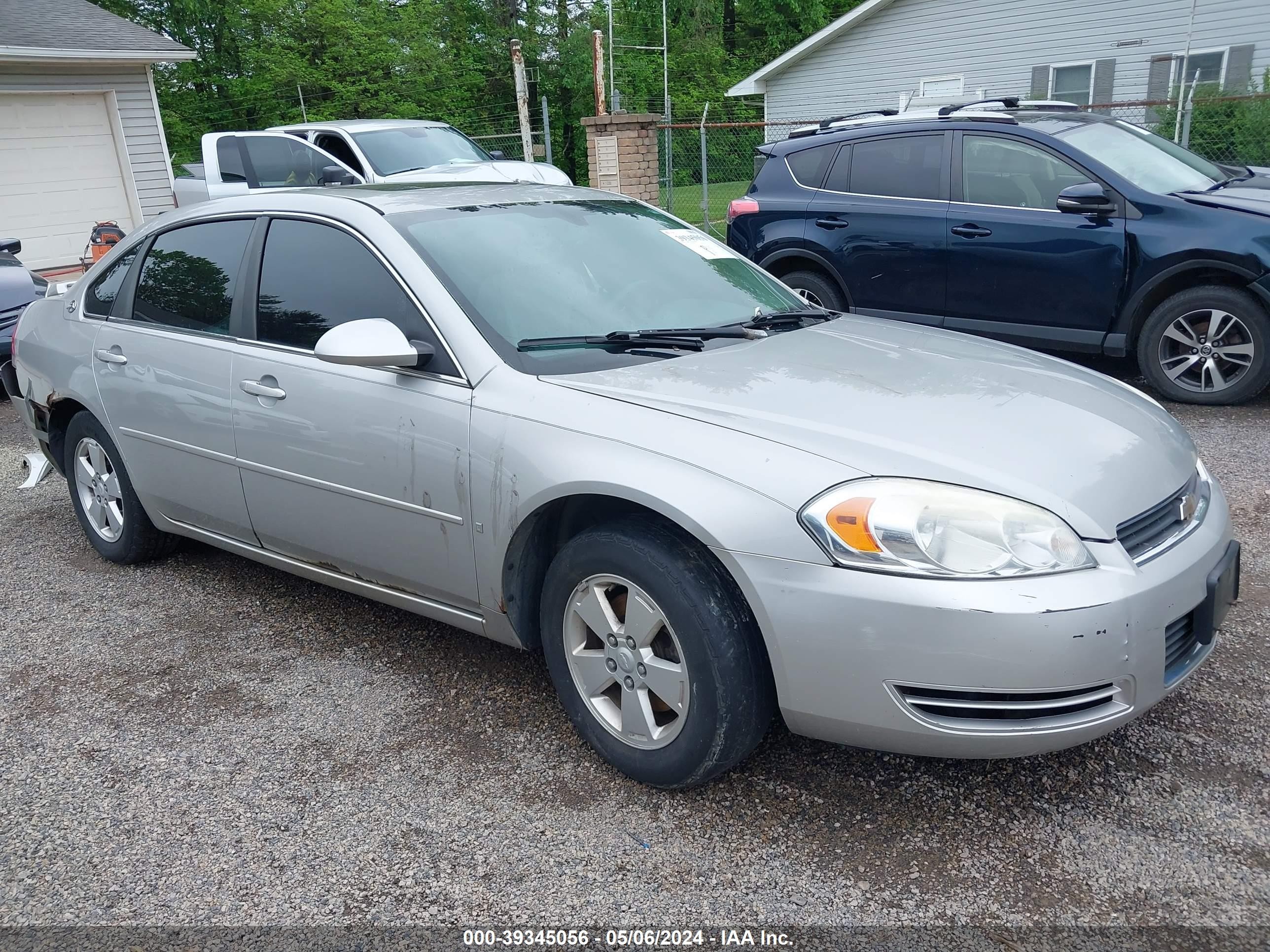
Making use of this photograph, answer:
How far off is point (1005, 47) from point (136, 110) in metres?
15.6

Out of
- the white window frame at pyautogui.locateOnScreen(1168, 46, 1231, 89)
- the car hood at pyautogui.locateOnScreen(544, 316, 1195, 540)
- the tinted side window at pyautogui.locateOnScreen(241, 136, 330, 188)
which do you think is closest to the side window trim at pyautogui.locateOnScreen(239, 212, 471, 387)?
the car hood at pyautogui.locateOnScreen(544, 316, 1195, 540)

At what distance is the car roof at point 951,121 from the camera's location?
7105mm

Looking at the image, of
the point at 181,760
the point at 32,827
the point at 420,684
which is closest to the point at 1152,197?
the point at 420,684

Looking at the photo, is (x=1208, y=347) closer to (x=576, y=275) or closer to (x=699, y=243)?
(x=699, y=243)

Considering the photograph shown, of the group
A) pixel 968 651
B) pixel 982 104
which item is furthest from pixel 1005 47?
pixel 968 651

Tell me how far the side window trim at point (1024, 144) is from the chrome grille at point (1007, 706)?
4904mm

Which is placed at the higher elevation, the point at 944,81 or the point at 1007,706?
the point at 944,81

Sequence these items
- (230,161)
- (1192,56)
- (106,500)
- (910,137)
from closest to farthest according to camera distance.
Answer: (106,500)
(910,137)
(230,161)
(1192,56)

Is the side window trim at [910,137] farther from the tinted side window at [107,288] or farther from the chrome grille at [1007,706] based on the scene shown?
the chrome grille at [1007,706]

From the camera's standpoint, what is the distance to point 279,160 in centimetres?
1184

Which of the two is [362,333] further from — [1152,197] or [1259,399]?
Answer: [1259,399]

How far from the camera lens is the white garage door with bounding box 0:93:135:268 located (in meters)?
15.4

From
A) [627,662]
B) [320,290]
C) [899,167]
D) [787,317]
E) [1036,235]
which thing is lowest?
[627,662]

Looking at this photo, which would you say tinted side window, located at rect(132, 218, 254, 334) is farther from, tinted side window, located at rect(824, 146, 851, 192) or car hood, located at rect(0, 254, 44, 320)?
car hood, located at rect(0, 254, 44, 320)
